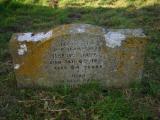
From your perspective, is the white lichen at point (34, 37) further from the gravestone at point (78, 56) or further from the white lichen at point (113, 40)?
the white lichen at point (113, 40)

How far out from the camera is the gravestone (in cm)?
507

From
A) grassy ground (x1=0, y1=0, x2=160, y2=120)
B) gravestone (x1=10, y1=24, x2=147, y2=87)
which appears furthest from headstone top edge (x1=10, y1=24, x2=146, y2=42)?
grassy ground (x1=0, y1=0, x2=160, y2=120)

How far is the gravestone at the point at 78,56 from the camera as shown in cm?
507

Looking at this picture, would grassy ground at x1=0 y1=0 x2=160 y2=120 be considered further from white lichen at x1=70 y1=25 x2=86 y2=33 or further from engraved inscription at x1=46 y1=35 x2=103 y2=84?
white lichen at x1=70 y1=25 x2=86 y2=33

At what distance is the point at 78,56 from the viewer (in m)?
5.17

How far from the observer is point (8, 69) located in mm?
5918

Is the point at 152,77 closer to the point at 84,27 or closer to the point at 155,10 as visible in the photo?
the point at 84,27

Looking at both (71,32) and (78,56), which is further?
(78,56)

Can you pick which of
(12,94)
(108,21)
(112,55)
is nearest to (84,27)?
(112,55)

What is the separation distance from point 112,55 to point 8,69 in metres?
1.69

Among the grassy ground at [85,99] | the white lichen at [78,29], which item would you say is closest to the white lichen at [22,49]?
the grassy ground at [85,99]

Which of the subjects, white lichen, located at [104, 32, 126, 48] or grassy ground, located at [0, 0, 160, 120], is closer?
grassy ground, located at [0, 0, 160, 120]

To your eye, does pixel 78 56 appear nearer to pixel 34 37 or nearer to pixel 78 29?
pixel 78 29

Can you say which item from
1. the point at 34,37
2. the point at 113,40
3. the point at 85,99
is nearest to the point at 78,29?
the point at 113,40
